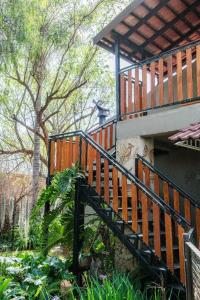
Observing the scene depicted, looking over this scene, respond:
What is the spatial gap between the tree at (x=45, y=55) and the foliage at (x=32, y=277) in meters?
5.01

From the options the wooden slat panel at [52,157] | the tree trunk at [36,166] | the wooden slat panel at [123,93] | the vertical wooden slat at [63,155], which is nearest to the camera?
the wooden slat panel at [123,93]

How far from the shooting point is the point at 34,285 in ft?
16.7

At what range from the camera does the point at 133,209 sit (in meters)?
4.82

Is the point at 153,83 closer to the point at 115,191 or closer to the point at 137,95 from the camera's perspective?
the point at 137,95

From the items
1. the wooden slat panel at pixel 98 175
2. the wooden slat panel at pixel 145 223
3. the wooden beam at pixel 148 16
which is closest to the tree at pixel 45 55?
the wooden beam at pixel 148 16

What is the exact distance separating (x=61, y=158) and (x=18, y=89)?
7.48m

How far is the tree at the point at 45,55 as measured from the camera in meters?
10.6

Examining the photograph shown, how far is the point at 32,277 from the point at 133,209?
2.09 meters

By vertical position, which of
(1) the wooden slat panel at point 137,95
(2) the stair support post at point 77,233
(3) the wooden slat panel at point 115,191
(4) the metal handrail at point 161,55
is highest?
(4) the metal handrail at point 161,55

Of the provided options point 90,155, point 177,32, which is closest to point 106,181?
point 90,155

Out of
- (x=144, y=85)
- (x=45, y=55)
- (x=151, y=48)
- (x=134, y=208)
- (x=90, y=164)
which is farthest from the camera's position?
(x=45, y=55)

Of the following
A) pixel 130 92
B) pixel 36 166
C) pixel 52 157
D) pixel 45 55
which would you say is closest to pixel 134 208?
pixel 130 92

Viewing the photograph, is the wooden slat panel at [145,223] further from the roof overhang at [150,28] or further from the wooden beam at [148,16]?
the wooden beam at [148,16]

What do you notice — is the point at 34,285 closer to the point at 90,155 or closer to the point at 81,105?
the point at 90,155
